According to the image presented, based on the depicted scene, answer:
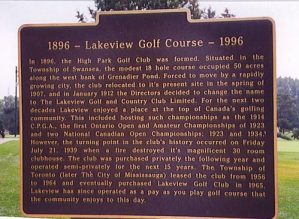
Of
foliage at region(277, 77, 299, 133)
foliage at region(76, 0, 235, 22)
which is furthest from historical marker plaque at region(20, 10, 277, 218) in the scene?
foliage at region(277, 77, 299, 133)

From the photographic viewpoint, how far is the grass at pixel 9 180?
1027 centimetres

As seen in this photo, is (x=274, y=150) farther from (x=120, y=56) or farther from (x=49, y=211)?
(x=49, y=211)

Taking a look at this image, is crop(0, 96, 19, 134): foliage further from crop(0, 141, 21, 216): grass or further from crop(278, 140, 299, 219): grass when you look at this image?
crop(278, 140, 299, 219): grass

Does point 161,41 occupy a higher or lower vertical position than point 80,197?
higher

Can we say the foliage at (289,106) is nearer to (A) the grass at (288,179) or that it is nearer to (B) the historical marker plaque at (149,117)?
(A) the grass at (288,179)

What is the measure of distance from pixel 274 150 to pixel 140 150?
1.60 meters

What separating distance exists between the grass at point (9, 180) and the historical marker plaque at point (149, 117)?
5.61 m

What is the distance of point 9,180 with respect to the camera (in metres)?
13.0

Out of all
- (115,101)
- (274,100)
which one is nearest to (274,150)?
(274,100)

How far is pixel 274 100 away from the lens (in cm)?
466

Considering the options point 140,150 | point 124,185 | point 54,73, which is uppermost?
point 54,73

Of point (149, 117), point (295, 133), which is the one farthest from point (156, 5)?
point (295, 133)

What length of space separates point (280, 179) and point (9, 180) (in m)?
9.15

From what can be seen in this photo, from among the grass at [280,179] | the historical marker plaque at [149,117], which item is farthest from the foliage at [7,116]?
the historical marker plaque at [149,117]
